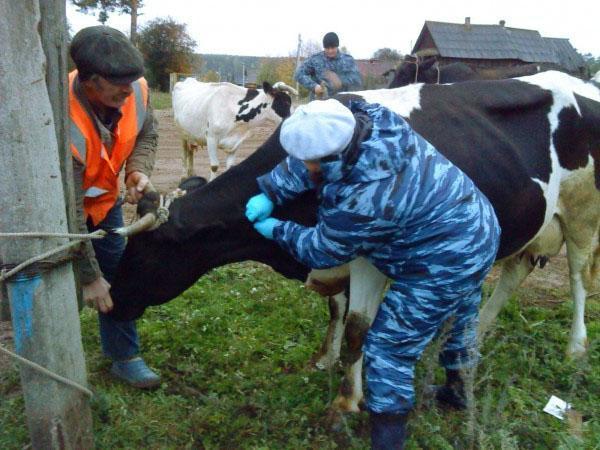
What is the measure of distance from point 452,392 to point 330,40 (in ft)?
24.4

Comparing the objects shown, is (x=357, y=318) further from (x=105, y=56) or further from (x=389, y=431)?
(x=105, y=56)

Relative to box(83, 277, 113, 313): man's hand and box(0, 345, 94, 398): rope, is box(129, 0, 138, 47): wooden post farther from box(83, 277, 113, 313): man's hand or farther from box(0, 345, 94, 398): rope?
box(0, 345, 94, 398): rope

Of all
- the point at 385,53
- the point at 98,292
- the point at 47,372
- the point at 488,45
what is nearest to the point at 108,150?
the point at 98,292

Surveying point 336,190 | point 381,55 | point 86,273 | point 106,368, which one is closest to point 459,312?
point 336,190

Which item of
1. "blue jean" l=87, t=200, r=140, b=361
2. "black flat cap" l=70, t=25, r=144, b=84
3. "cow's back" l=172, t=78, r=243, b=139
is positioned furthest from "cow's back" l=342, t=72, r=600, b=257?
"cow's back" l=172, t=78, r=243, b=139

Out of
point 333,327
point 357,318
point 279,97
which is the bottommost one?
point 333,327

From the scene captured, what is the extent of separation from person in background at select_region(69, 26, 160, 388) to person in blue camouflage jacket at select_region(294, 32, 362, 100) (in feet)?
22.2

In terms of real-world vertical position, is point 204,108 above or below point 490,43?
below

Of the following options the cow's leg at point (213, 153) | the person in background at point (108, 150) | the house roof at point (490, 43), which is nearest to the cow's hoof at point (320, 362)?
the person in background at point (108, 150)

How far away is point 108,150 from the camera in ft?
9.95

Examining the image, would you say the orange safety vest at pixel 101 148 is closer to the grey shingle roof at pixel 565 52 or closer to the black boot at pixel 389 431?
the black boot at pixel 389 431

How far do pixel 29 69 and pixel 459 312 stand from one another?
218cm

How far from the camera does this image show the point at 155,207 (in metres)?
2.98

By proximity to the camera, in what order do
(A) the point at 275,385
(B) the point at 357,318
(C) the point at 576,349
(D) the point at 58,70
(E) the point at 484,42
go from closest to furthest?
(D) the point at 58,70 < (B) the point at 357,318 < (A) the point at 275,385 < (C) the point at 576,349 < (E) the point at 484,42
